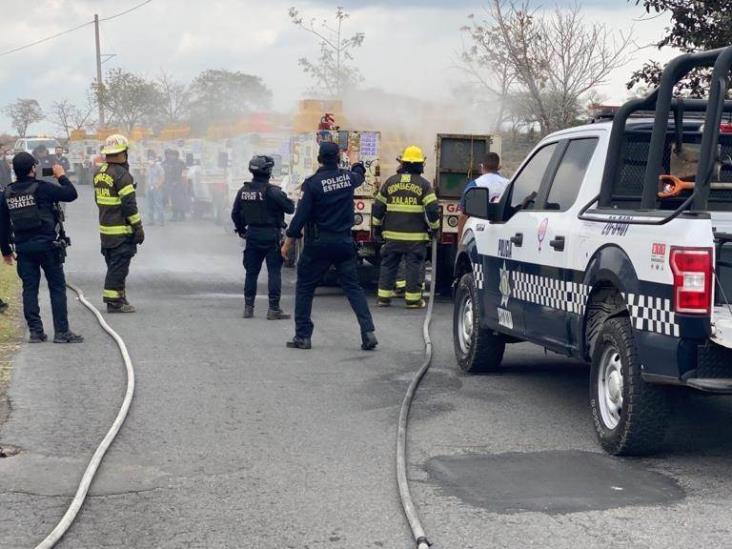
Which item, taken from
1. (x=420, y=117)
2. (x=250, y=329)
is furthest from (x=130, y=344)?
(x=420, y=117)

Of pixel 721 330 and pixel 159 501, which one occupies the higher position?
pixel 721 330

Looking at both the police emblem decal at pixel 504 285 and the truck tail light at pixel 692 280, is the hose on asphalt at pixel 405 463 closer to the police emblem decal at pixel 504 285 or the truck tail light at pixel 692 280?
the police emblem decal at pixel 504 285

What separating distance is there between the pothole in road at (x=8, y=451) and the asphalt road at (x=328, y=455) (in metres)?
0.05

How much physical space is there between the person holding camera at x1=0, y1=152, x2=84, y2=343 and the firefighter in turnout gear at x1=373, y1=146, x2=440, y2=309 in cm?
424

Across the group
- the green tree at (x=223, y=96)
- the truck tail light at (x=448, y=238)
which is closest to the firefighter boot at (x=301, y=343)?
the truck tail light at (x=448, y=238)

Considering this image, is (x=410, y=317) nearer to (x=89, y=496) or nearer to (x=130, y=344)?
(x=130, y=344)

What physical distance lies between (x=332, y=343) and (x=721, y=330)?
587 centimetres

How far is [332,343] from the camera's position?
38.0 feet

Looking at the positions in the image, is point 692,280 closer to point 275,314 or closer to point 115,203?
point 275,314

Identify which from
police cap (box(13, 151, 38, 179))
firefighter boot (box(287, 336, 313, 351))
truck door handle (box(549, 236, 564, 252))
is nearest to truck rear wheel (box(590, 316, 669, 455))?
truck door handle (box(549, 236, 564, 252))

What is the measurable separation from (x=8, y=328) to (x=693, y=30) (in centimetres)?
795

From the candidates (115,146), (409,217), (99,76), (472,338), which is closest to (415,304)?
(409,217)

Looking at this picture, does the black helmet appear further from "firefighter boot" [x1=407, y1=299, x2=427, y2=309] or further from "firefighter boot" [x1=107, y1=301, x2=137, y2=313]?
"firefighter boot" [x1=407, y1=299, x2=427, y2=309]

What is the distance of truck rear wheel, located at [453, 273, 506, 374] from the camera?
957cm
